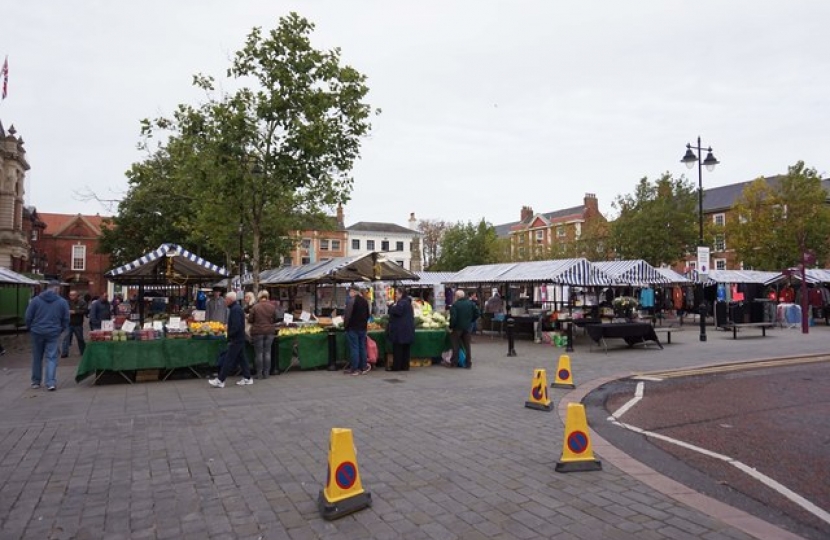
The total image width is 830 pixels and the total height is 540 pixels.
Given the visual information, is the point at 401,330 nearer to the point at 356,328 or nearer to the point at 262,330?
the point at 356,328

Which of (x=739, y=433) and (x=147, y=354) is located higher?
(x=147, y=354)

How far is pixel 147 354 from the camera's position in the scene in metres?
10.2

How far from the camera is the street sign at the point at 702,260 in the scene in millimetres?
17953

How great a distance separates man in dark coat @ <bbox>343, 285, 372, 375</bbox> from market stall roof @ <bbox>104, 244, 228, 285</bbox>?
6.34 meters

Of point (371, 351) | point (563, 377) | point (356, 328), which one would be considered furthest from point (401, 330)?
point (563, 377)

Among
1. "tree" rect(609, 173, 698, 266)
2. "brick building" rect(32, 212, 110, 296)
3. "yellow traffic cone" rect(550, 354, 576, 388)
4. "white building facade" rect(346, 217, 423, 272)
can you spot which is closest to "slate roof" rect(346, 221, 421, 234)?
"white building facade" rect(346, 217, 423, 272)

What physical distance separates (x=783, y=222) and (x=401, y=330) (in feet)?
132

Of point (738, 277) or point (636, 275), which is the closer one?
point (636, 275)

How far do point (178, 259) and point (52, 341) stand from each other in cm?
624

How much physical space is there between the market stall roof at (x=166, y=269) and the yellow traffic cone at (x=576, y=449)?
41.2 feet

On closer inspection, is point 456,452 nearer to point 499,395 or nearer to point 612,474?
point 612,474

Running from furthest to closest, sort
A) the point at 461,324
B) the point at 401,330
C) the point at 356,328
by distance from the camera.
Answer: the point at 461,324
the point at 401,330
the point at 356,328

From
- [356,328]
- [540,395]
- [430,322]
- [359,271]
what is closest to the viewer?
[540,395]

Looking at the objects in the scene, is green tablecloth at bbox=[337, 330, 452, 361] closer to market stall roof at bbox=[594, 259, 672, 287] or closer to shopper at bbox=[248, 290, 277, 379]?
shopper at bbox=[248, 290, 277, 379]
